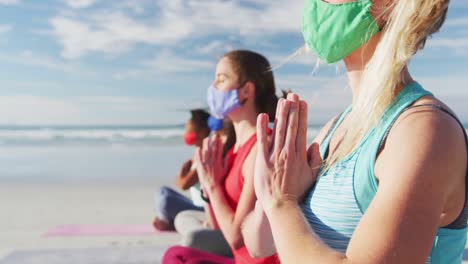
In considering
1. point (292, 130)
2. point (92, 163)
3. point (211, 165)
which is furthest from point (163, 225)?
point (92, 163)

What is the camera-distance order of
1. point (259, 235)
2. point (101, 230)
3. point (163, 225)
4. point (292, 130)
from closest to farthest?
point (292, 130), point (259, 235), point (163, 225), point (101, 230)

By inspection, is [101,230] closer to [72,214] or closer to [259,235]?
[72,214]

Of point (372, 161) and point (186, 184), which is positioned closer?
point (372, 161)

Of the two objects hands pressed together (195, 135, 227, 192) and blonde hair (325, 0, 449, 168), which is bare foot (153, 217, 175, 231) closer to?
hands pressed together (195, 135, 227, 192)

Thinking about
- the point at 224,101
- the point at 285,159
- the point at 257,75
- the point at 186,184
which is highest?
the point at 285,159

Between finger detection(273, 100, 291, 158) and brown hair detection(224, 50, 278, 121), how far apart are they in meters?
2.24

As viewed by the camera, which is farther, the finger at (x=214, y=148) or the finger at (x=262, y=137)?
the finger at (x=214, y=148)

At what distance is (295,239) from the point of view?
131 cm

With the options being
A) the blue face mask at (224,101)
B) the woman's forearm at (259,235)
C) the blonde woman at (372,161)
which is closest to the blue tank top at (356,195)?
the blonde woman at (372,161)

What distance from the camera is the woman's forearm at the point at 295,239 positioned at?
4.12 feet

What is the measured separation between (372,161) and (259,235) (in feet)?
2.56

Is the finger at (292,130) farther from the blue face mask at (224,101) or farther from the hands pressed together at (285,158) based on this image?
the blue face mask at (224,101)

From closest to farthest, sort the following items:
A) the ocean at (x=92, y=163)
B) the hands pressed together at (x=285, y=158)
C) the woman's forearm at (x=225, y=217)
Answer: the hands pressed together at (x=285, y=158) → the woman's forearm at (x=225, y=217) → the ocean at (x=92, y=163)

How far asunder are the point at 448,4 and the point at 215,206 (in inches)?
80.9
